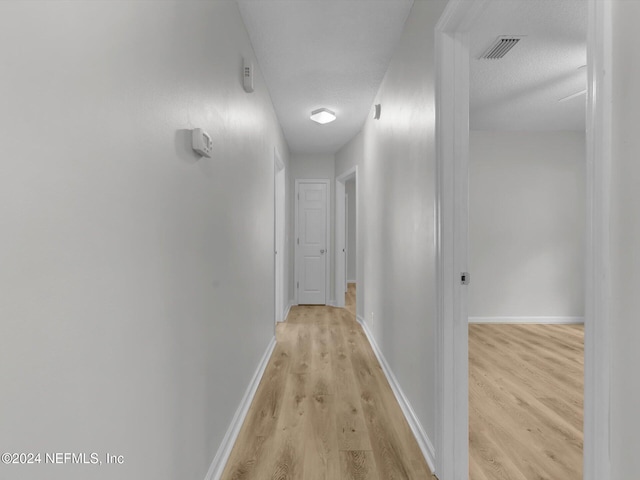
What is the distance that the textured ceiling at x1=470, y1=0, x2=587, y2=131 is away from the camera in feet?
7.27

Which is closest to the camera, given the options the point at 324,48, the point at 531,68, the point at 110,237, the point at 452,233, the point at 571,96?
the point at 110,237

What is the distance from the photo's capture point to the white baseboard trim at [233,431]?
1.61m

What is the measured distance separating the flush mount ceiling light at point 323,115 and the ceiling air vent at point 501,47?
1.61m

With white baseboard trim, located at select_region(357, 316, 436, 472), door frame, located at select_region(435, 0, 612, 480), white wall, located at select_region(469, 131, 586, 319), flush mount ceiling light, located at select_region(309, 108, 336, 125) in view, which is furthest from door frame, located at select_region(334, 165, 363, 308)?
door frame, located at select_region(435, 0, 612, 480)

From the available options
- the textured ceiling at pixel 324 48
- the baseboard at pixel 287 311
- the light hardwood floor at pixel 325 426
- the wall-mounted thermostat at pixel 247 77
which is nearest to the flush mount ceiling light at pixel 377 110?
the textured ceiling at pixel 324 48

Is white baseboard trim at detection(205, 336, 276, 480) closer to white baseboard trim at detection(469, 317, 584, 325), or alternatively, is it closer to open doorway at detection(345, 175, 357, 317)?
white baseboard trim at detection(469, 317, 584, 325)

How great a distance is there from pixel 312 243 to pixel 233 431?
13.2 ft

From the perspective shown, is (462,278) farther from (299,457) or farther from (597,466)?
(299,457)

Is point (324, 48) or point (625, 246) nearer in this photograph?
point (625, 246)

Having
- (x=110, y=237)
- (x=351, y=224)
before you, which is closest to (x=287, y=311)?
(x=351, y=224)

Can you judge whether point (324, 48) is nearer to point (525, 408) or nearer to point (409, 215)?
point (409, 215)

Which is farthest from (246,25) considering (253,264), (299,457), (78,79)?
(299,457)

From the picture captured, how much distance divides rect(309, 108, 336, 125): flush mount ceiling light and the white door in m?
1.87

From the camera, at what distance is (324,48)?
264 cm
